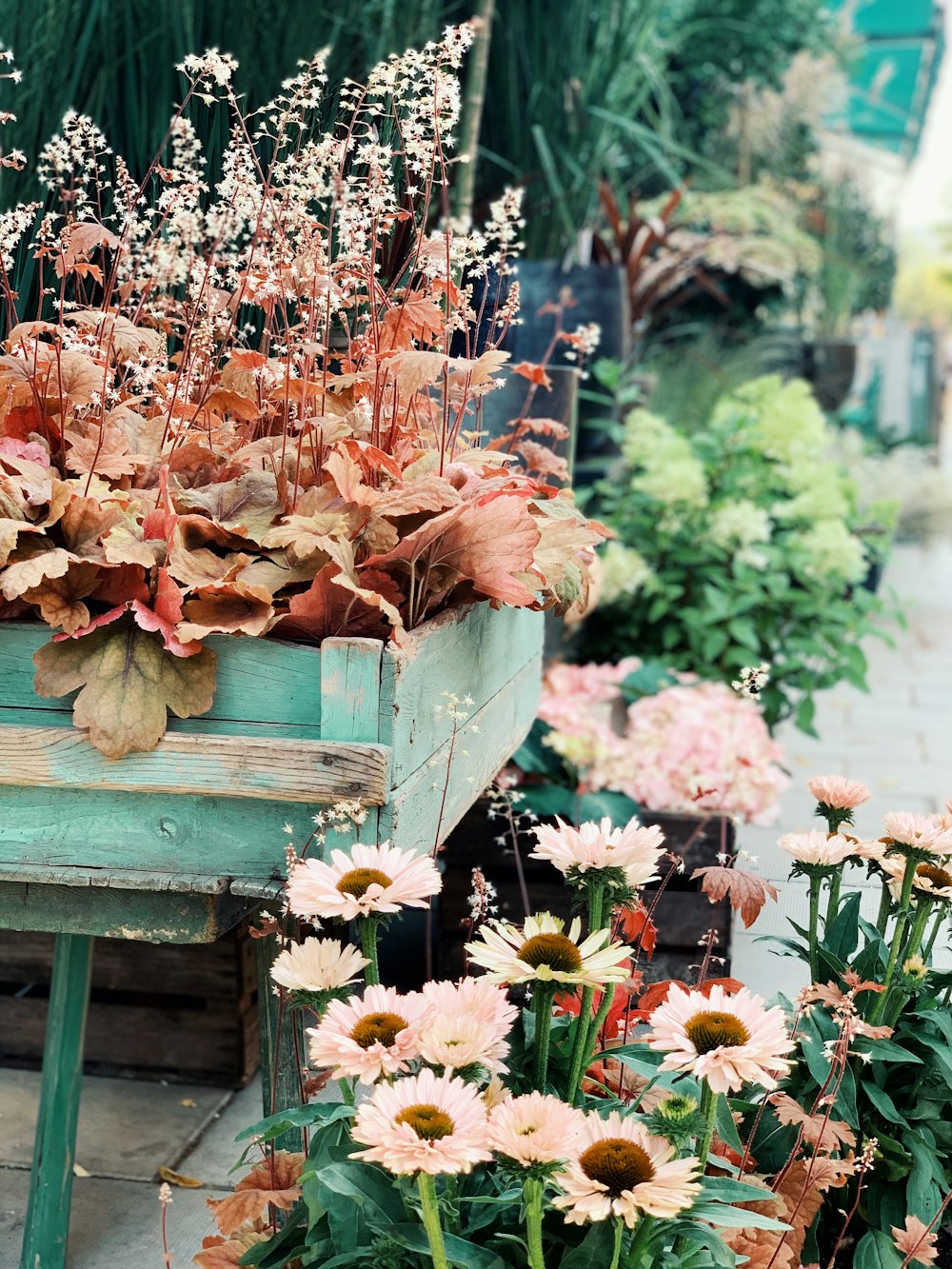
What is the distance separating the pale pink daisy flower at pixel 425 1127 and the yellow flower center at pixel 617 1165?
7 cm

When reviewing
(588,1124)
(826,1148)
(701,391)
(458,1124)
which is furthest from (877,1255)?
(701,391)

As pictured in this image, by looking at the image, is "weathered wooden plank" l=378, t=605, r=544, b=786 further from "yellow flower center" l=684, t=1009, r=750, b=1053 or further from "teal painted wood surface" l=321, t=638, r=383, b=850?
"yellow flower center" l=684, t=1009, r=750, b=1053

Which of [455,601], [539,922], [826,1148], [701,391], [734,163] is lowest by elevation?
[826,1148]

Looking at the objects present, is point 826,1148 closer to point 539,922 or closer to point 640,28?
point 539,922

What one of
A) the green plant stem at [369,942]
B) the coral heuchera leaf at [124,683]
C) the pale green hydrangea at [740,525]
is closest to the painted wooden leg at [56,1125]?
the coral heuchera leaf at [124,683]

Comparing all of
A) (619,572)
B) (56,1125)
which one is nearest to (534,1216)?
(56,1125)

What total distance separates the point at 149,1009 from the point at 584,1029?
123 centimetres

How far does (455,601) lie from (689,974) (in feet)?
3.15

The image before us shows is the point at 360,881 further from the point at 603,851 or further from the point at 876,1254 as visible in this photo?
the point at 876,1254

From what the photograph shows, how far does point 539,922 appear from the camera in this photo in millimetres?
1041

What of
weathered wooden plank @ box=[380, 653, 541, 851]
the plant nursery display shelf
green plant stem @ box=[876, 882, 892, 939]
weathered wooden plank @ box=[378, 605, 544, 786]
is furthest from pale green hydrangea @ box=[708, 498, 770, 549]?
the plant nursery display shelf

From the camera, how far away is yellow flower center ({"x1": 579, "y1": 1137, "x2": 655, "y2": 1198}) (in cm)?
86

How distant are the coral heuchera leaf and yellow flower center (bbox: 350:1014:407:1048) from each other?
374 millimetres

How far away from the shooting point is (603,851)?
1088 millimetres
